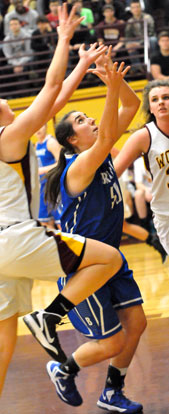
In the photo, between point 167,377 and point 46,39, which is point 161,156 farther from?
point 46,39

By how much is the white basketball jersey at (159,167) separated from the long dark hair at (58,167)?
55cm

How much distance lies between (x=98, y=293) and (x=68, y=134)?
927 mm

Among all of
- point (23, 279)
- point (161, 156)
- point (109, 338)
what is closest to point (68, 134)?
point (161, 156)

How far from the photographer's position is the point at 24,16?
12547mm

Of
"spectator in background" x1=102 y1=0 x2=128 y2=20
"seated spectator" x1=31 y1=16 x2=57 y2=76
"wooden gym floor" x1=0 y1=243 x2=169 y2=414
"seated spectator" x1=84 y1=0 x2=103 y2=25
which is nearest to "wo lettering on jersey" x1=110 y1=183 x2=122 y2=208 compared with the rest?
"wooden gym floor" x1=0 y1=243 x2=169 y2=414

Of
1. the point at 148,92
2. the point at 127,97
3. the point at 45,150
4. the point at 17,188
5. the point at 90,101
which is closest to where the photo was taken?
the point at 17,188

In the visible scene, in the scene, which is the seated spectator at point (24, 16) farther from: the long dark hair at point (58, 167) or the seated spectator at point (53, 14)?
the long dark hair at point (58, 167)

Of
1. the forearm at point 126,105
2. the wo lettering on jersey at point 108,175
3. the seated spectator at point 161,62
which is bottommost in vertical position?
the seated spectator at point 161,62

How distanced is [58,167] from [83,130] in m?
0.25

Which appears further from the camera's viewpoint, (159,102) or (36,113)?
(159,102)

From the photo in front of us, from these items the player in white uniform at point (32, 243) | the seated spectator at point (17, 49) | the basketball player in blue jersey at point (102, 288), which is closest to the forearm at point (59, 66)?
the player in white uniform at point (32, 243)

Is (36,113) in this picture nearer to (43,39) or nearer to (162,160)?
(162,160)

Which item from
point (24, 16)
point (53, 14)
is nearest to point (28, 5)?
point (24, 16)

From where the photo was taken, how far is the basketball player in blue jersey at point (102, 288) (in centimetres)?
352
